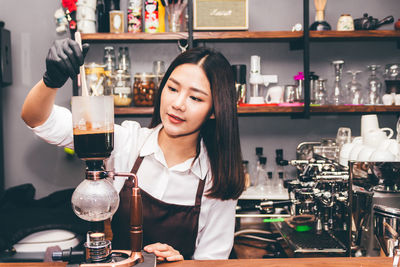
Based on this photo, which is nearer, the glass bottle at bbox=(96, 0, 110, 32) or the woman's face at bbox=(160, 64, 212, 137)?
the woman's face at bbox=(160, 64, 212, 137)

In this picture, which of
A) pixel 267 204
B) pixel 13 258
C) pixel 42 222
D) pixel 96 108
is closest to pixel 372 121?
pixel 267 204

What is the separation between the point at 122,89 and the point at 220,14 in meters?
0.71

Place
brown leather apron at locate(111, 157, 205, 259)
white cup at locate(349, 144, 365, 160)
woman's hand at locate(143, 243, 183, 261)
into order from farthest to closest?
white cup at locate(349, 144, 365, 160), brown leather apron at locate(111, 157, 205, 259), woman's hand at locate(143, 243, 183, 261)

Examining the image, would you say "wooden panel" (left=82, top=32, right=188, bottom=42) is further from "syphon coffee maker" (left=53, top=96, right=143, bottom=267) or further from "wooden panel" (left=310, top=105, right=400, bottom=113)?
"syphon coffee maker" (left=53, top=96, right=143, bottom=267)

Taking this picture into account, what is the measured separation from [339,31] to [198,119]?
138 cm

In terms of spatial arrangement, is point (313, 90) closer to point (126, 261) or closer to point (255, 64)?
point (255, 64)

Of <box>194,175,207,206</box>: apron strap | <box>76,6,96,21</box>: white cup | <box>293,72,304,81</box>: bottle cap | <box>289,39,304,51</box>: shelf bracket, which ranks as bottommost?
<box>194,175,207,206</box>: apron strap

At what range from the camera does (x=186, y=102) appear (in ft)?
4.36

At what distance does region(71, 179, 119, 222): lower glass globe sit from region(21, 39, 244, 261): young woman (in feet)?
1.58

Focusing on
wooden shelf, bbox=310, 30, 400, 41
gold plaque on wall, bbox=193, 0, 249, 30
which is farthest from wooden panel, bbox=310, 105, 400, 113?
gold plaque on wall, bbox=193, 0, 249, 30

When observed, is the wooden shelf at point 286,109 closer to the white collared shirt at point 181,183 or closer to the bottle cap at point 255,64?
the bottle cap at point 255,64

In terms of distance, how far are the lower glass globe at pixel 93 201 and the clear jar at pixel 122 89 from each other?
1.60 metres

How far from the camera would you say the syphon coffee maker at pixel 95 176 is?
2.73 ft

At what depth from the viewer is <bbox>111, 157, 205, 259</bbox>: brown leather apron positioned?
1.43 meters
